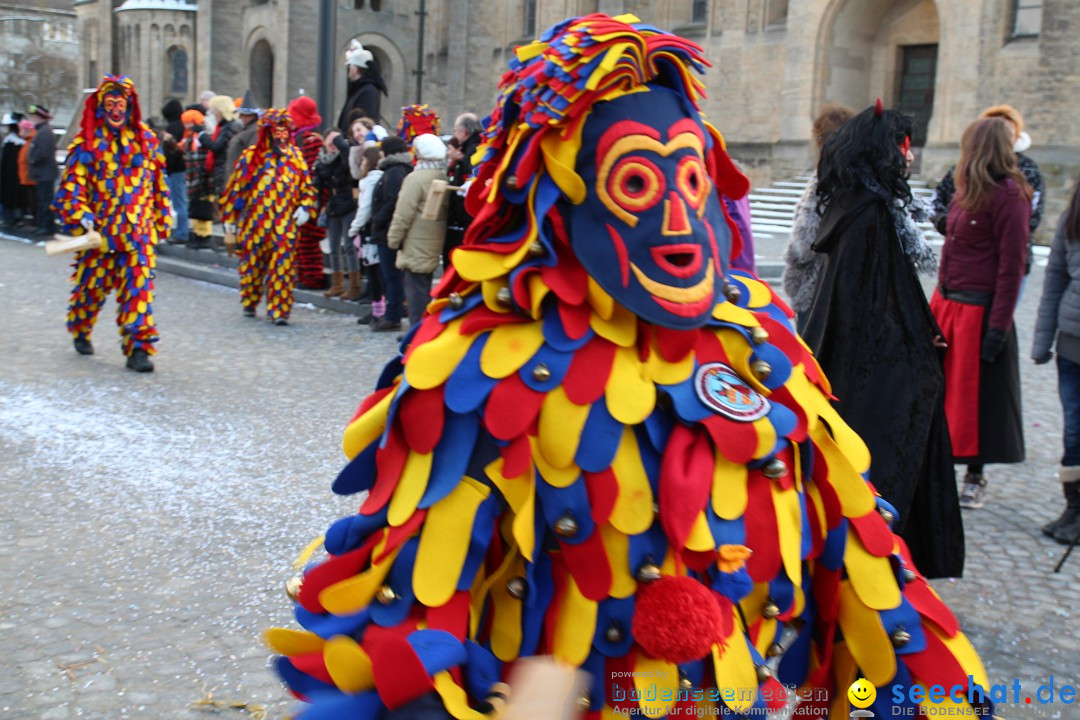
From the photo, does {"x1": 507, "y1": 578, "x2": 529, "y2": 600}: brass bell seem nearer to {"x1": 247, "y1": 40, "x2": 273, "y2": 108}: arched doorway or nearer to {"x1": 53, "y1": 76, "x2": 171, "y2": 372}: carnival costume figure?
{"x1": 53, "y1": 76, "x2": 171, "y2": 372}: carnival costume figure

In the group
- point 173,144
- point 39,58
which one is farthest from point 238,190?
point 39,58

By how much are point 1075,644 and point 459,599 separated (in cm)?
305

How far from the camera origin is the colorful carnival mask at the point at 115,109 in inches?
312

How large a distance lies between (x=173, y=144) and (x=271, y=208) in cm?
569

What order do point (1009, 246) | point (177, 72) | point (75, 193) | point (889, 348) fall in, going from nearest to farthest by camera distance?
point (889, 348) → point (1009, 246) → point (75, 193) → point (177, 72)

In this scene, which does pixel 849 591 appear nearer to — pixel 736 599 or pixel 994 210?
pixel 736 599

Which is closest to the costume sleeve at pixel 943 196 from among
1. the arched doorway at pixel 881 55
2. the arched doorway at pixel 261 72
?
the arched doorway at pixel 881 55

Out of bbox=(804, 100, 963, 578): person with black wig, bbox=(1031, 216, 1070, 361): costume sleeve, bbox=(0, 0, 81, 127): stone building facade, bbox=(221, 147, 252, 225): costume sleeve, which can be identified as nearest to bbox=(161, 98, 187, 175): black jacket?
bbox=(221, 147, 252, 225): costume sleeve

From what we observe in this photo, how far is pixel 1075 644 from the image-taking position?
402cm

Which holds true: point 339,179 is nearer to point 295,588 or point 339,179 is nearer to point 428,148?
point 428,148

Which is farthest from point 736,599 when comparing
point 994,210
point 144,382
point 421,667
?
point 144,382

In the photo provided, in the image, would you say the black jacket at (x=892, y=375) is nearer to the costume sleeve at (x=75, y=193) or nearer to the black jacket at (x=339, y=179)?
the costume sleeve at (x=75, y=193)

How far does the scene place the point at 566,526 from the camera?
193cm

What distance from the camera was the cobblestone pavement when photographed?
12.0ft
